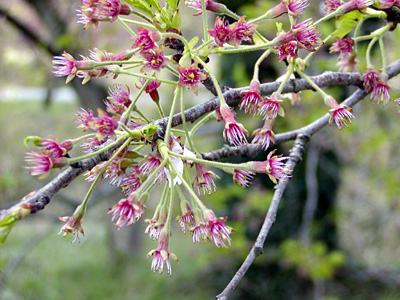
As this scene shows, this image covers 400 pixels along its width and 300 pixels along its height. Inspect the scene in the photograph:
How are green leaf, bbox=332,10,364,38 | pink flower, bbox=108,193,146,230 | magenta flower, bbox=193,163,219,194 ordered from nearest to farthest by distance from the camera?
pink flower, bbox=108,193,146,230
magenta flower, bbox=193,163,219,194
green leaf, bbox=332,10,364,38

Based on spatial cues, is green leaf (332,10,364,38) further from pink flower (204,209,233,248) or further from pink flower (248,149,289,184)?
pink flower (204,209,233,248)

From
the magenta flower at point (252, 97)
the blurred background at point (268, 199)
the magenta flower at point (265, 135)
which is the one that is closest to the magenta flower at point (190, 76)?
the magenta flower at point (252, 97)

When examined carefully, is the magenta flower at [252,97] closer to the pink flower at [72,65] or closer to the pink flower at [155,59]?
the pink flower at [155,59]

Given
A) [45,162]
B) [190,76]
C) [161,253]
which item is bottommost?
[161,253]

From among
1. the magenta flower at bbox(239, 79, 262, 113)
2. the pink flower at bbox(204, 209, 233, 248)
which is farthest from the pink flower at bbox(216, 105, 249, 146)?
the pink flower at bbox(204, 209, 233, 248)

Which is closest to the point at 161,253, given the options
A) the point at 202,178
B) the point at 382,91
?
the point at 202,178

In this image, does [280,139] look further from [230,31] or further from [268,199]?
[268,199]
